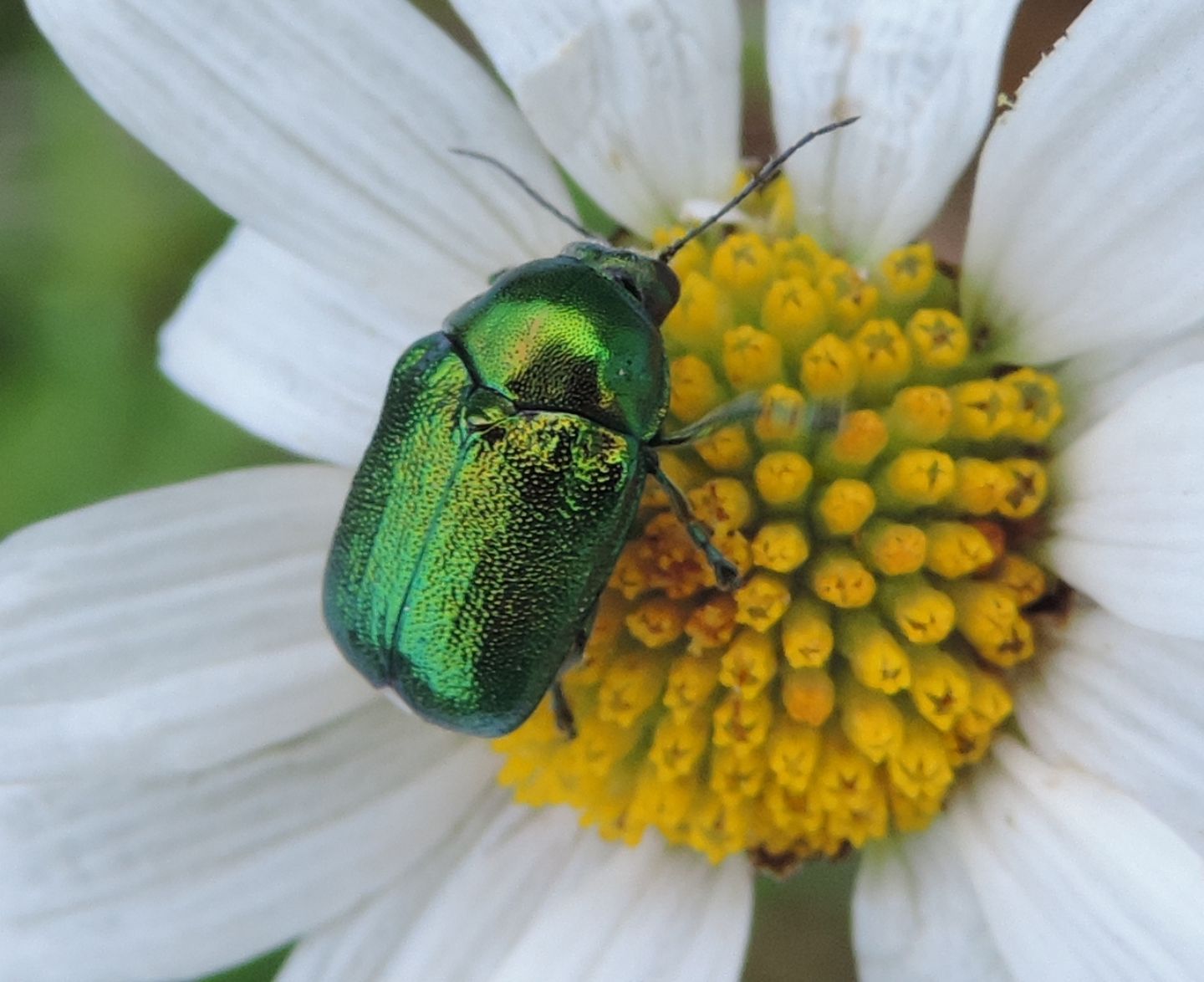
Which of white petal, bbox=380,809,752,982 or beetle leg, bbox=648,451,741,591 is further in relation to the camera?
white petal, bbox=380,809,752,982

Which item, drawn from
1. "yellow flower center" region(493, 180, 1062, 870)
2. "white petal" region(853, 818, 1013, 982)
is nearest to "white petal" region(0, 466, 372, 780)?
"yellow flower center" region(493, 180, 1062, 870)

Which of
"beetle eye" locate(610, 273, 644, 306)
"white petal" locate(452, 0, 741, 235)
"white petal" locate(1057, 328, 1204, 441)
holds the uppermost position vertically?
"white petal" locate(1057, 328, 1204, 441)

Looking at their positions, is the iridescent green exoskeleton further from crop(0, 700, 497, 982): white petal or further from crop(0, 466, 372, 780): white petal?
crop(0, 700, 497, 982): white petal

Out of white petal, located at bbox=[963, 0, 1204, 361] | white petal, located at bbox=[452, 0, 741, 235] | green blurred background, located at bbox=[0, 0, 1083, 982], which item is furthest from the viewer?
green blurred background, located at bbox=[0, 0, 1083, 982]

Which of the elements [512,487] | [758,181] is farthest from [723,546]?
[758,181]

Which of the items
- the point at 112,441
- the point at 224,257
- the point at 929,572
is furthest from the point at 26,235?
the point at 929,572

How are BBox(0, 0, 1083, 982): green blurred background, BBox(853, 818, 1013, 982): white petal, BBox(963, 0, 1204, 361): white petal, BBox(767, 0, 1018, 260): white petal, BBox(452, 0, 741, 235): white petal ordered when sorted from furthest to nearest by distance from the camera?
1. BBox(0, 0, 1083, 982): green blurred background
2. BBox(853, 818, 1013, 982): white petal
3. BBox(452, 0, 741, 235): white petal
4. BBox(767, 0, 1018, 260): white petal
5. BBox(963, 0, 1204, 361): white petal

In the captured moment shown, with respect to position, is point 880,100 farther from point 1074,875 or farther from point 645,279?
point 1074,875
